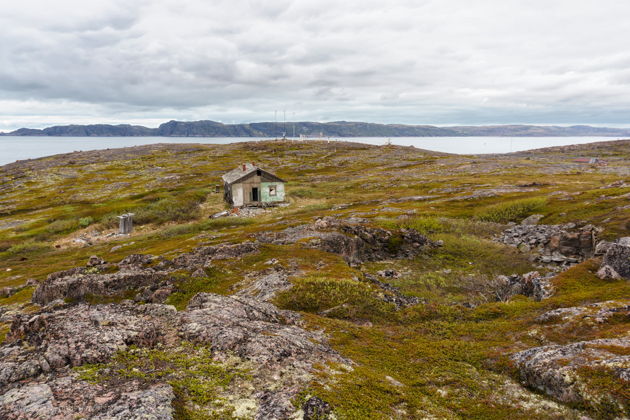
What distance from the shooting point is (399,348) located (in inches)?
546

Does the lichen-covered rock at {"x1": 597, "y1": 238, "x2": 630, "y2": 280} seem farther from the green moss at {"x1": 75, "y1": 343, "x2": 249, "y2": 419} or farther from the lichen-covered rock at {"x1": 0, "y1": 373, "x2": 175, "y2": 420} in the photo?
the lichen-covered rock at {"x1": 0, "y1": 373, "x2": 175, "y2": 420}

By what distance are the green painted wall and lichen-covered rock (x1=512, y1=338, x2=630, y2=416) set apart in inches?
2662

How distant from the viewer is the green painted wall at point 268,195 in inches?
2987

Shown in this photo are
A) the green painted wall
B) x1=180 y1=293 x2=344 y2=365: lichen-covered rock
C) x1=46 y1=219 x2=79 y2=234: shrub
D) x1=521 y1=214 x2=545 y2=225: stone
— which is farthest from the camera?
the green painted wall

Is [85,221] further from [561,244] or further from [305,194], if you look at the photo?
[561,244]

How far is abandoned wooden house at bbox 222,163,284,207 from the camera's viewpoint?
73875 mm

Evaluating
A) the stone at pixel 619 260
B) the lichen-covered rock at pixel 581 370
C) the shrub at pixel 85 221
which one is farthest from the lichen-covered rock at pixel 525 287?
the shrub at pixel 85 221

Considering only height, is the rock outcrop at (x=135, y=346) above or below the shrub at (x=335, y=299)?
above

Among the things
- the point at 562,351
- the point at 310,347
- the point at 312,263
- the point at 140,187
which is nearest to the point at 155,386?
the point at 310,347

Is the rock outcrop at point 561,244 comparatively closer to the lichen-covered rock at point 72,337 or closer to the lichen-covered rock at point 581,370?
the lichen-covered rock at point 581,370

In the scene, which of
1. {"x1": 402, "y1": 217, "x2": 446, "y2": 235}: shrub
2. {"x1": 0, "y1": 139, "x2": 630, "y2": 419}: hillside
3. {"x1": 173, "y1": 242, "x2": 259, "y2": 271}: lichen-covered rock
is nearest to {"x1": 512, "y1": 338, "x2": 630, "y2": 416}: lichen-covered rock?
{"x1": 0, "y1": 139, "x2": 630, "y2": 419}: hillside

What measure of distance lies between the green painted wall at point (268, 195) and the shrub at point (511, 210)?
4326 centimetres

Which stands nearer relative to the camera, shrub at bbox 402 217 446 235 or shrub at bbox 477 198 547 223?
shrub at bbox 402 217 446 235

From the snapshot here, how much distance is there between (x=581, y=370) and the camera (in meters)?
9.86
